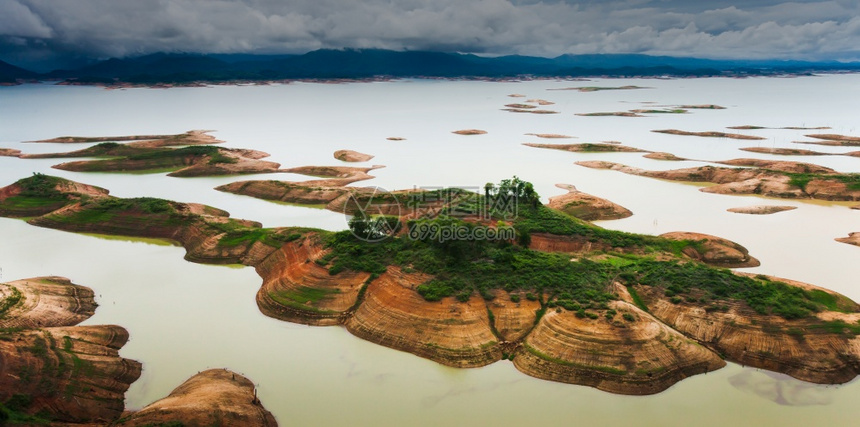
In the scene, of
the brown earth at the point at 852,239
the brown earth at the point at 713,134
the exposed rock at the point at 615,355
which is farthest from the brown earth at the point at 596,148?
the exposed rock at the point at 615,355

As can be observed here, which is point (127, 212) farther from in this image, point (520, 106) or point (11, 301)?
point (520, 106)

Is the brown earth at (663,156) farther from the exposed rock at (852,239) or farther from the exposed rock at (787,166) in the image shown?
the exposed rock at (852,239)

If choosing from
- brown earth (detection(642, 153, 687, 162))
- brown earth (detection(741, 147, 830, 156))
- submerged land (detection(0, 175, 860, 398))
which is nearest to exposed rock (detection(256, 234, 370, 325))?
submerged land (detection(0, 175, 860, 398))

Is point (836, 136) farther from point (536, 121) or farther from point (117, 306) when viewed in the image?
point (117, 306)

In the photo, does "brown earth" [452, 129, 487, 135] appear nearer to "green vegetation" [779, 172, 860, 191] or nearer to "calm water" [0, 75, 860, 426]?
"calm water" [0, 75, 860, 426]

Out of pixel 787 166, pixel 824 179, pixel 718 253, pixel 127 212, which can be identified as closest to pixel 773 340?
pixel 718 253

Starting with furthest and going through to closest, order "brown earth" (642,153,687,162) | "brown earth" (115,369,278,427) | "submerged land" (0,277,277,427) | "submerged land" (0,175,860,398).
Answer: "brown earth" (642,153,687,162) < "submerged land" (0,175,860,398) < "submerged land" (0,277,277,427) < "brown earth" (115,369,278,427)

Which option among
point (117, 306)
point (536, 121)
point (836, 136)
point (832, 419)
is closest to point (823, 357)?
point (832, 419)
